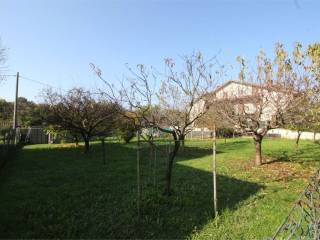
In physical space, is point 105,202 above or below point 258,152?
below

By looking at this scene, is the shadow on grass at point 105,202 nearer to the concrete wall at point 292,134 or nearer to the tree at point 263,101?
the tree at point 263,101

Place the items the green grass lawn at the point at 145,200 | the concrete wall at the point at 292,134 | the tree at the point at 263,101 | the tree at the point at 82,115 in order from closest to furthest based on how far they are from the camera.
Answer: the green grass lawn at the point at 145,200 < the tree at the point at 263,101 < the tree at the point at 82,115 < the concrete wall at the point at 292,134

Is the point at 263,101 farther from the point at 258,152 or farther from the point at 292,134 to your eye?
the point at 292,134

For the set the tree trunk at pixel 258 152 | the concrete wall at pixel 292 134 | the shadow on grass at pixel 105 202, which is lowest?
the shadow on grass at pixel 105 202

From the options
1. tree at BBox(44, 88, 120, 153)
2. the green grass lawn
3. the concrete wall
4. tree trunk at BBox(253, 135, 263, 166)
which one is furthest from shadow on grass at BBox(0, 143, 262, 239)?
the concrete wall

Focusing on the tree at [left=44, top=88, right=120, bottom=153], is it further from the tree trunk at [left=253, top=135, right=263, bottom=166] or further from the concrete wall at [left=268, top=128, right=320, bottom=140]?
the concrete wall at [left=268, top=128, right=320, bottom=140]

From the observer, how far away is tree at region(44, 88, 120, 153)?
18.2 metres

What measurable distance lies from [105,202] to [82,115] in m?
11.3

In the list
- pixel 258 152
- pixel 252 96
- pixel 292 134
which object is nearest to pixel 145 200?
pixel 258 152

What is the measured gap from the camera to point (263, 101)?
43.8 feet

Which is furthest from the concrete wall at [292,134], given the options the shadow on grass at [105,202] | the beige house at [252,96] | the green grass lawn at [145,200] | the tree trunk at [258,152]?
the shadow on grass at [105,202]

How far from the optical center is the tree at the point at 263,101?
12797 millimetres

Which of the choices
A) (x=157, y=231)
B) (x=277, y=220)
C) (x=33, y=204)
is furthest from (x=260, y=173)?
(x=33, y=204)

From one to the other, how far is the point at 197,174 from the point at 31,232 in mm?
6133
